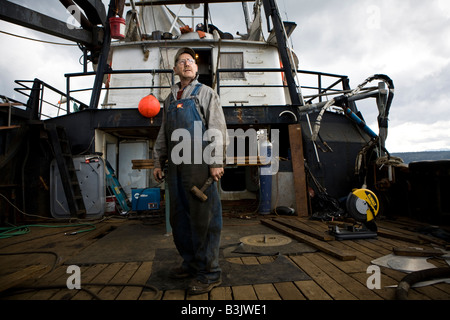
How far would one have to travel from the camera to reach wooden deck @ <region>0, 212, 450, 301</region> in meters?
1.84

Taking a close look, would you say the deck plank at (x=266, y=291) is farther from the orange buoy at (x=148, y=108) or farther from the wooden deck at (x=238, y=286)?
the orange buoy at (x=148, y=108)

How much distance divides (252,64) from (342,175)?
13.9 feet

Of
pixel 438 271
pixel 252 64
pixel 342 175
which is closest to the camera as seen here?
pixel 438 271

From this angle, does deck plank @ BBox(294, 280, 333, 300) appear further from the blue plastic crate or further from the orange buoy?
the orange buoy

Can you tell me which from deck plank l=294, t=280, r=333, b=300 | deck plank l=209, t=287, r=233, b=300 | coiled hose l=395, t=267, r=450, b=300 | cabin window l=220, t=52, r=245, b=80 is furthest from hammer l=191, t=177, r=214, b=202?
cabin window l=220, t=52, r=245, b=80

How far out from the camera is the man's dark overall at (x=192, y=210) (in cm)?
206

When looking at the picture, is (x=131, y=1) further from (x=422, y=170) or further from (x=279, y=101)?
(x=422, y=170)

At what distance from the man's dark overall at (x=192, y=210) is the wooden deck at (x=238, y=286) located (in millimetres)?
247

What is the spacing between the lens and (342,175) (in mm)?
5898

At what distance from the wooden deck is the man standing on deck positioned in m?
0.25

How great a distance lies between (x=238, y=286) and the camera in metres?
2.00

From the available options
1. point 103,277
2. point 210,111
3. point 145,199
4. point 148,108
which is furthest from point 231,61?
point 103,277
